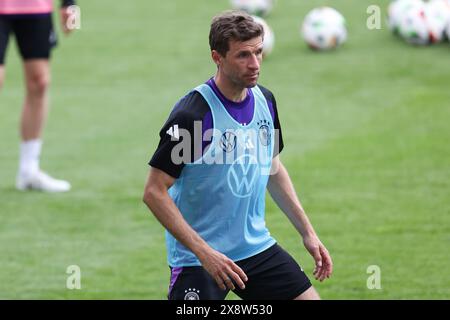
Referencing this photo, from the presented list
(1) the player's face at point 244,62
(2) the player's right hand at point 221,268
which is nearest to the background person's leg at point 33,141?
(1) the player's face at point 244,62

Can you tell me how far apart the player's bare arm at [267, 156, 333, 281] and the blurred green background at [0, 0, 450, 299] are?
184 cm

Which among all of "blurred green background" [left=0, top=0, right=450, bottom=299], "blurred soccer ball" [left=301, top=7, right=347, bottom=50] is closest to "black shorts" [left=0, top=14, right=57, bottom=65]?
"blurred green background" [left=0, top=0, right=450, bottom=299]

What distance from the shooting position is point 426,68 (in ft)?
46.9

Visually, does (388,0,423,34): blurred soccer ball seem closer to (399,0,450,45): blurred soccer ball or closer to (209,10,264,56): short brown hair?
(399,0,450,45): blurred soccer ball

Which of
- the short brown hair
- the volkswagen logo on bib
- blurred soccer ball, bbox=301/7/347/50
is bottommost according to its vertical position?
blurred soccer ball, bbox=301/7/347/50

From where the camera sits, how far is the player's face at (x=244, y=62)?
5379mm

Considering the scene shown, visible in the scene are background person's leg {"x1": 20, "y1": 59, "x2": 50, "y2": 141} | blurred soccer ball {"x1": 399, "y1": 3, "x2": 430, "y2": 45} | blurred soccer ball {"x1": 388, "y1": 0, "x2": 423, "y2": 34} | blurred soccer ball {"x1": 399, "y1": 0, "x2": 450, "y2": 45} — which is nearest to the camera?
background person's leg {"x1": 20, "y1": 59, "x2": 50, "y2": 141}

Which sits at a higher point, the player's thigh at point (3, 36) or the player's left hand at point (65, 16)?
the player's left hand at point (65, 16)

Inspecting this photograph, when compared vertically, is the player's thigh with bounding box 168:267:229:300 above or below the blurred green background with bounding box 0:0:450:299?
above

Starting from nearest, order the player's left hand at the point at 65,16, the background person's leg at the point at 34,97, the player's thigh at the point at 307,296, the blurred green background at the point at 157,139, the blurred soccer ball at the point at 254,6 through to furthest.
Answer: the player's thigh at the point at 307,296 < the blurred green background at the point at 157,139 < the player's left hand at the point at 65,16 < the background person's leg at the point at 34,97 < the blurred soccer ball at the point at 254,6

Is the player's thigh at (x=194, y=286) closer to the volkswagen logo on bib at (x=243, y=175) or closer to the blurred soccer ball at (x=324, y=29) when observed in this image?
the volkswagen logo on bib at (x=243, y=175)

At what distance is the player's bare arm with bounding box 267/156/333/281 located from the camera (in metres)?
5.71

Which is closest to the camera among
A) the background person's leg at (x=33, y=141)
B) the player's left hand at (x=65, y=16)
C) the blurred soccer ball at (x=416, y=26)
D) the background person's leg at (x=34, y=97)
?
the player's left hand at (x=65, y=16)

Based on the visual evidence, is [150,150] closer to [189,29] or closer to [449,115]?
[449,115]
